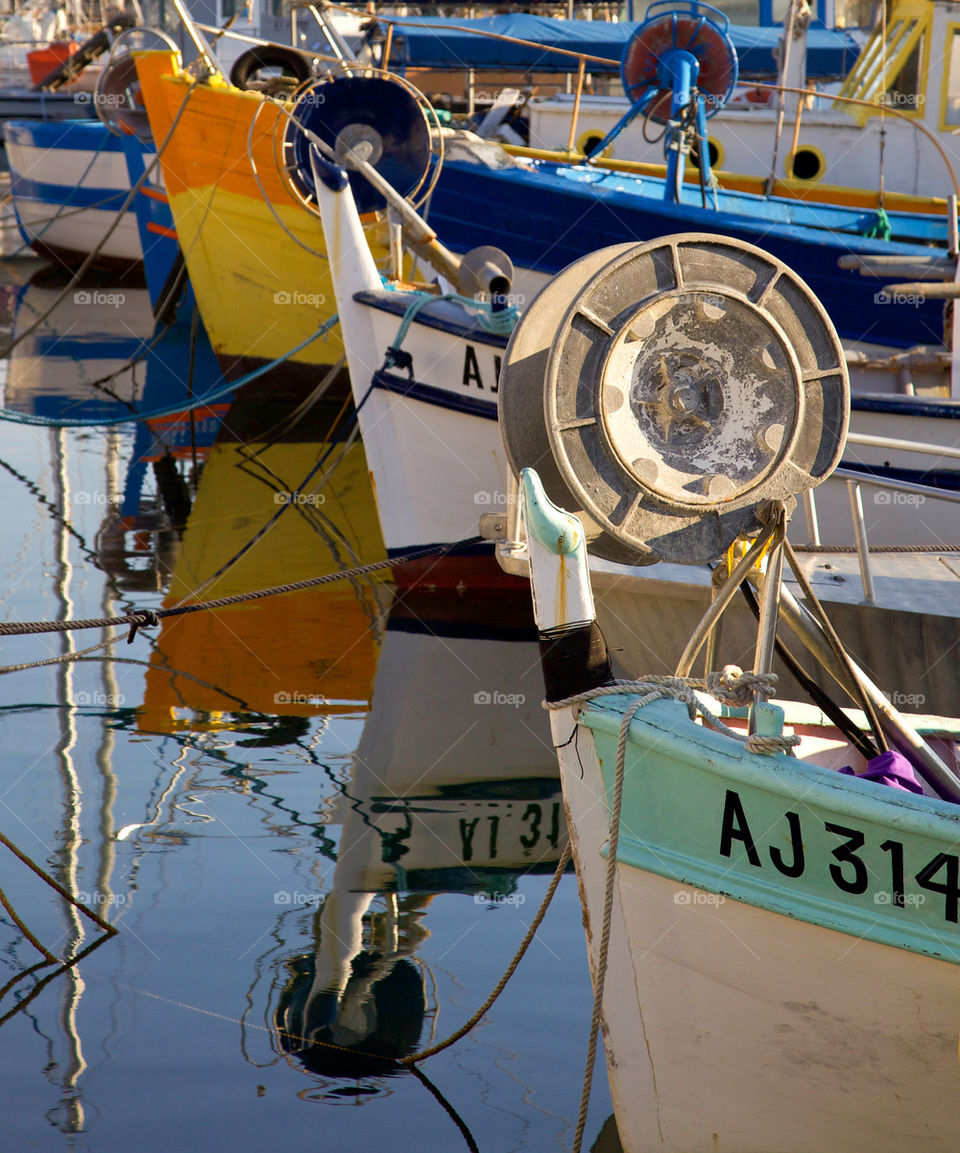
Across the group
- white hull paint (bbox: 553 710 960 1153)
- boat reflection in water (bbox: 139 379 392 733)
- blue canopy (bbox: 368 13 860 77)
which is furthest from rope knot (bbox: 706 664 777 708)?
blue canopy (bbox: 368 13 860 77)

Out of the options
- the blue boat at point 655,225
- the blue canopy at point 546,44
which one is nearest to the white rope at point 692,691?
the blue boat at point 655,225

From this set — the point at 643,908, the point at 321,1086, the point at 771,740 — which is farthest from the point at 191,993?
the point at 771,740

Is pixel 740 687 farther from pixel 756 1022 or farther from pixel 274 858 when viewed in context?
pixel 274 858

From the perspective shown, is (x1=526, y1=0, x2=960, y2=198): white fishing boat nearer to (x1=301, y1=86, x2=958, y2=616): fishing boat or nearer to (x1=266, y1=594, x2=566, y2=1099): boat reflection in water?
(x1=301, y1=86, x2=958, y2=616): fishing boat

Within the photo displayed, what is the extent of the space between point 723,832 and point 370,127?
692 cm

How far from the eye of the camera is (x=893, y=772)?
3.16 meters

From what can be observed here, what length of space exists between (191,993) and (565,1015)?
1122 millimetres

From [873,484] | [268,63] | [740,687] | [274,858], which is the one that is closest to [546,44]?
[268,63]

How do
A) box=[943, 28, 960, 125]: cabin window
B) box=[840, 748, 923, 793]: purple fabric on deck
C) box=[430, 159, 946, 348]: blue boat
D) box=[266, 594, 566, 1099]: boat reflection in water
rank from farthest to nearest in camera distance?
box=[943, 28, 960, 125]: cabin window, box=[430, 159, 946, 348]: blue boat, box=[266, 594, 566, 1099]: boat reflection in water, box=[840, 748, 923, 793]: purple fabric on deck

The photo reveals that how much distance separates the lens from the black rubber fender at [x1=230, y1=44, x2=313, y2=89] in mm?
11484

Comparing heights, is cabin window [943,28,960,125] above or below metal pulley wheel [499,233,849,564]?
above

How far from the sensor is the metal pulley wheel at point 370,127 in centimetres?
838

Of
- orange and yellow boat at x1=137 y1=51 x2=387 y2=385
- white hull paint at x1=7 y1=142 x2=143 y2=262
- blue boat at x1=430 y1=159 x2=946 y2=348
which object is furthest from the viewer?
white hull paint at x1=7 y1=142 x2=143 y2=262

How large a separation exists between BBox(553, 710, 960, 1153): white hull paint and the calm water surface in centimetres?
55
